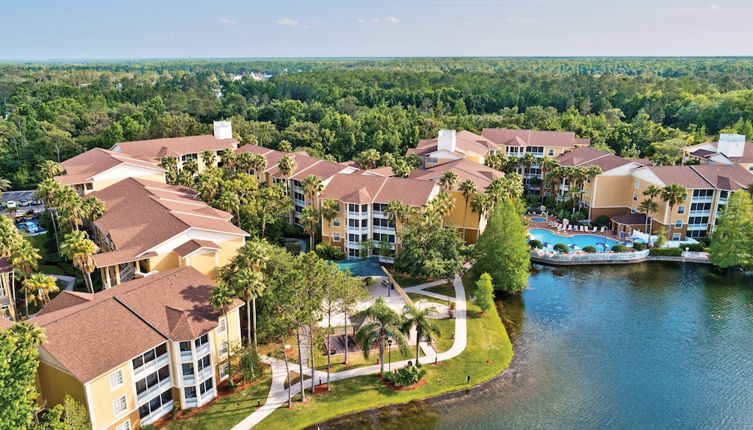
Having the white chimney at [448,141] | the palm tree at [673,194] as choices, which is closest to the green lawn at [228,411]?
the white chimney at [448,141]

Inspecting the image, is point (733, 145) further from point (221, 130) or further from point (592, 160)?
point (221, 130)

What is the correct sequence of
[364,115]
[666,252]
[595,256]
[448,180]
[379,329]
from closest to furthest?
1. [379,329]
2. [595,256]
3. [448,180]
4. [666,252]
5. [364,115]

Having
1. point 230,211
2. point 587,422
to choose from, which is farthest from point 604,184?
point 230,211

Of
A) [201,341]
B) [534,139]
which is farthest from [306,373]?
[534,139]

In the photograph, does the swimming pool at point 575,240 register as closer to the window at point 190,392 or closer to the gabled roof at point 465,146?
the gabled roof at point 465,146

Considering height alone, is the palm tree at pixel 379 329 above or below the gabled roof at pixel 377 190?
below

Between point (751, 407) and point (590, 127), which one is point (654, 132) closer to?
point (590, 127)
